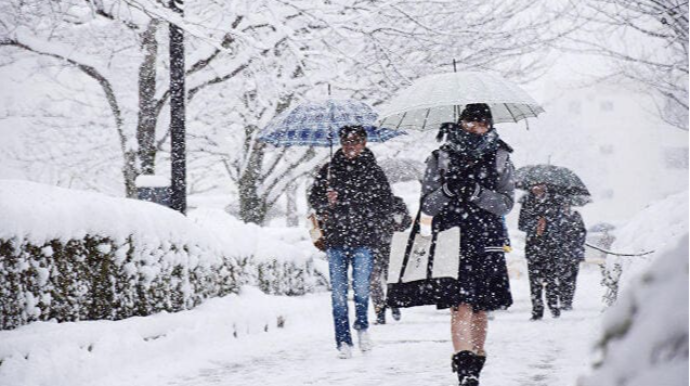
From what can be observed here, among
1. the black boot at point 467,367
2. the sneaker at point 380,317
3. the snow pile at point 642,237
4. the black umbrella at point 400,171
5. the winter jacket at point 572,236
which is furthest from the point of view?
the black umbrella at point 400,171

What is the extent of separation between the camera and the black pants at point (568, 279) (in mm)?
11016

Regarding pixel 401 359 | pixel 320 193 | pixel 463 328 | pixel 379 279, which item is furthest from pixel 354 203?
pixel 379 279

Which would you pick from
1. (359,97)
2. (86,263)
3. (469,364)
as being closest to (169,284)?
(86,263)

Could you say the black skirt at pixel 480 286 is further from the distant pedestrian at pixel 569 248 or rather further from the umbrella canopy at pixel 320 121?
the distant pedestrian at pixel 569 248

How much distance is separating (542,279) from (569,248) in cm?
94

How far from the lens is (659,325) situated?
2.70 ft

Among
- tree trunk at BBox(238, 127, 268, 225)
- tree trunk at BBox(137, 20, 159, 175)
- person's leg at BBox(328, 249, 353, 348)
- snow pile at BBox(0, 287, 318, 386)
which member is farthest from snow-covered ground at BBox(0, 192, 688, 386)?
tree trunk at BBox(238, 127, 268, 225)

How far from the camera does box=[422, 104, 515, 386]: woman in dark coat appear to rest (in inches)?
174

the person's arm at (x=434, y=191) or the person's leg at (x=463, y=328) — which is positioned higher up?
the person's arm at (x=434, y=191)

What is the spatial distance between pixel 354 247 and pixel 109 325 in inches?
86.4

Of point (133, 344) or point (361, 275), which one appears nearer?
point (133, 344)

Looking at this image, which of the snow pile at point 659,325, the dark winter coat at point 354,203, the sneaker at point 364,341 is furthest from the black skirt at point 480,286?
the snow pile at point 659,325

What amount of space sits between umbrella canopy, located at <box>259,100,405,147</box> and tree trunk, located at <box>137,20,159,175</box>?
366 cm

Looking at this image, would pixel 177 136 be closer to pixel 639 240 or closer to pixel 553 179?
pixel 639 240
